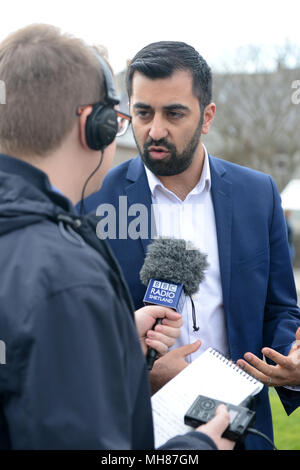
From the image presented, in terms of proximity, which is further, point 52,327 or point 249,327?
point 249,327

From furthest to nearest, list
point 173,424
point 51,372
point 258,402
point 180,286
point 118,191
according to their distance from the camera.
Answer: point 118,191, point 258,402, point 180,286, point 173,424, point 51,372

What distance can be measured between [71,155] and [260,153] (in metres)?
21.5

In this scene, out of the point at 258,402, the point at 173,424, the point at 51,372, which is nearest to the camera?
the point at 51,372

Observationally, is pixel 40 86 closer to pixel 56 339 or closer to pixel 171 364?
pixel 56 339

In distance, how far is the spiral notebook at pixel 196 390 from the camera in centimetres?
157

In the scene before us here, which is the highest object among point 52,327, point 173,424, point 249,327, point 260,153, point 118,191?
point 52,327

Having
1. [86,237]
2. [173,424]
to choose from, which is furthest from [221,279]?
[86,237]

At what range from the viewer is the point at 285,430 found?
177 inches

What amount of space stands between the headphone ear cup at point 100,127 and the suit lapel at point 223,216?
117 cm

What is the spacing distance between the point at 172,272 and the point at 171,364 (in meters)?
0.41

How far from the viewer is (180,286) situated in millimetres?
1968

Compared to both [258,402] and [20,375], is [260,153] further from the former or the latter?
[20,375]

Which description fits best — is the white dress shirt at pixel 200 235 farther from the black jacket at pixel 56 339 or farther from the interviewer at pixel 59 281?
the black jacket at pixel 56 339

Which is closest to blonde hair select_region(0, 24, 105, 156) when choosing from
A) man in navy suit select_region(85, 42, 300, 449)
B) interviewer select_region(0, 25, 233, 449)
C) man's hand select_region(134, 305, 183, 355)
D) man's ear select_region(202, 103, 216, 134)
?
interviewer select_region(0, 25, 233, 449)
